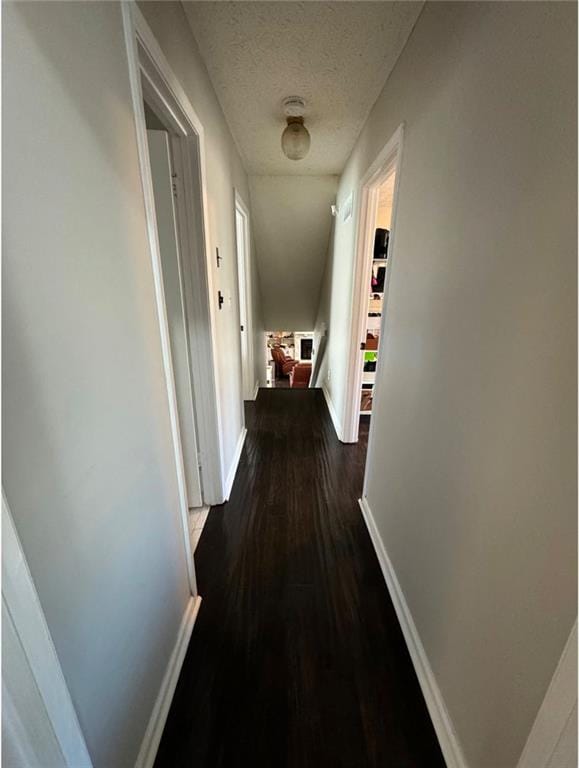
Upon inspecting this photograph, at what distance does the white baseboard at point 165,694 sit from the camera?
2.99 feet

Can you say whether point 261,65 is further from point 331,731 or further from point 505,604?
point 331,731

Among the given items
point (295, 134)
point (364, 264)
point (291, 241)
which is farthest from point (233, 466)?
point (291, 241)

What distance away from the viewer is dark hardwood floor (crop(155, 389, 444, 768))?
98cm

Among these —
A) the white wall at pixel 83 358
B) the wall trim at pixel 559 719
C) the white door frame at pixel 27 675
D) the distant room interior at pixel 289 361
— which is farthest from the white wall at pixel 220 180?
the distant room interior at pixel 289 361

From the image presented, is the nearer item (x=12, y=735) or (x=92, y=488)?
(x=12, y=735)

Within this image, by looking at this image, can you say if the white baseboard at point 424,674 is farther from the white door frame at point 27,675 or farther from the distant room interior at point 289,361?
the distant room interior at point 289,361

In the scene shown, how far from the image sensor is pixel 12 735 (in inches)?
16.6

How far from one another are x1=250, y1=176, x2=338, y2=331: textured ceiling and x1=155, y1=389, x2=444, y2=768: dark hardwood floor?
9.70 ft

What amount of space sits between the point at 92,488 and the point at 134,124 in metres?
0.92

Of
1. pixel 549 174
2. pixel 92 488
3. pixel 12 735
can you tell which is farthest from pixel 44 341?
pixel 549 174

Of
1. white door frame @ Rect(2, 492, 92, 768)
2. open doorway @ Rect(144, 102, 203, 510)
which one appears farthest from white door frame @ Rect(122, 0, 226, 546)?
white door frame @ Rect(2, 492, 92, 768)

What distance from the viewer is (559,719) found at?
0.56m

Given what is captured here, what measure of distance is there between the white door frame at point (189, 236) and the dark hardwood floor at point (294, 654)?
42 centimetres

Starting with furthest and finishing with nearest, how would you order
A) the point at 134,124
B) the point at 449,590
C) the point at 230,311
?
1. the point at 230,311
2. the point at 449,590
3. the point at 134,124
